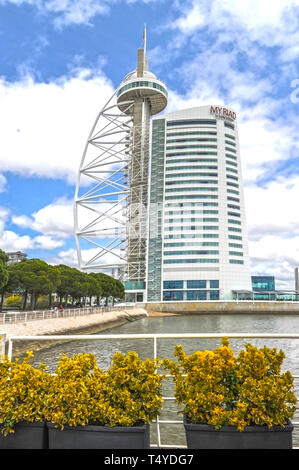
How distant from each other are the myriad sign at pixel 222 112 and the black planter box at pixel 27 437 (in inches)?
5282

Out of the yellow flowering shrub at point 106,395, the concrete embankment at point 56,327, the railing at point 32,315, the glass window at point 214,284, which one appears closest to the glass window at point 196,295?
the glass window at point 214,284

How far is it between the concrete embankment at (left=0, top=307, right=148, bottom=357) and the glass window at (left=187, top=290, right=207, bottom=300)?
44.8 meters

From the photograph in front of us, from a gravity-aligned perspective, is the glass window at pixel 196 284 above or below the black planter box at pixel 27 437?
above

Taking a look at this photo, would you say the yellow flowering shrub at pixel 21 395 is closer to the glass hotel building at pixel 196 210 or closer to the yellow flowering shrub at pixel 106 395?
the yellow flowering shrub at pixel 106 395

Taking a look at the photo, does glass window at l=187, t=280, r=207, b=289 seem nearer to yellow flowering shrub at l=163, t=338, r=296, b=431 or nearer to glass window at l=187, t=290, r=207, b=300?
glass window at l=187, t=290, r=207, b=300

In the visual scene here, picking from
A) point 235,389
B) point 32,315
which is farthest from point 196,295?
point 235,389

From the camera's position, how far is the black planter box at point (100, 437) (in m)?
3.44

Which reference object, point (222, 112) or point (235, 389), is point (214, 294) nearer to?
point (222, 112)

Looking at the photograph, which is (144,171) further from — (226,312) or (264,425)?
(264,425)

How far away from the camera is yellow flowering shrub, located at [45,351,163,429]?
358 centimetres

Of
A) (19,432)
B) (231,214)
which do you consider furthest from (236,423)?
(231,214)
